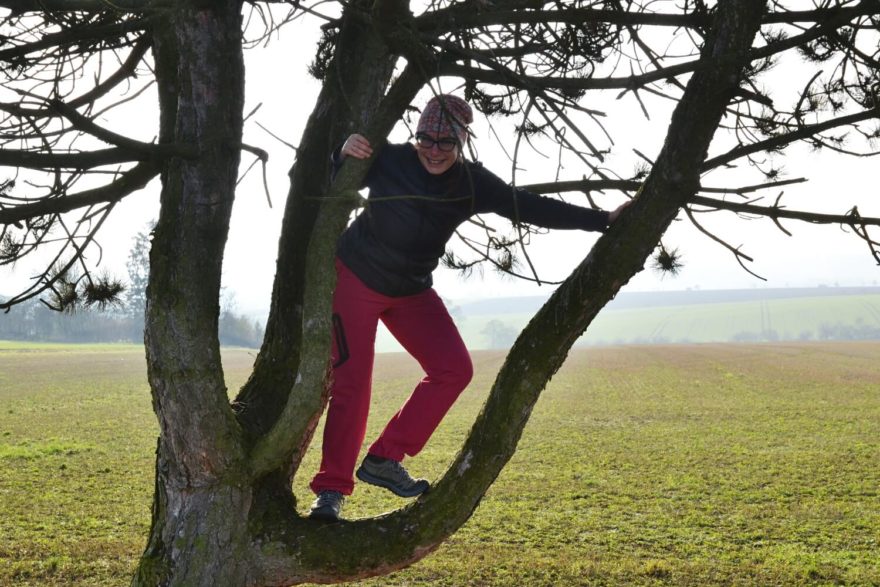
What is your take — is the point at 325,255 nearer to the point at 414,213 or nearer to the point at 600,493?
the point at 414,213

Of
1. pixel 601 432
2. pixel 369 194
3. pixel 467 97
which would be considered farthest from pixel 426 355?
pixel 601 432

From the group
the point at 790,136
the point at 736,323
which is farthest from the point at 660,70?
the point at 736,323

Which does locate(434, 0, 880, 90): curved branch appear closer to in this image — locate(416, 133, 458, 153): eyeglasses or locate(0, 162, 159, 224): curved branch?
locate(416, 133, 458, 153): eyeglasses

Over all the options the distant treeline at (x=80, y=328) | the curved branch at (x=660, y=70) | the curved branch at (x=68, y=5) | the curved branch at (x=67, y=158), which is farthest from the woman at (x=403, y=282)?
the distant treeline at (x=80, y=328)

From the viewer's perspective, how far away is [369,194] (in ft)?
10.8

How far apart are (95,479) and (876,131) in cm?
1343

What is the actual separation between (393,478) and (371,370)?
0.48 meters

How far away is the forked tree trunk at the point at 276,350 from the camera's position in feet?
9.60

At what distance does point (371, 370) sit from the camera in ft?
11.1

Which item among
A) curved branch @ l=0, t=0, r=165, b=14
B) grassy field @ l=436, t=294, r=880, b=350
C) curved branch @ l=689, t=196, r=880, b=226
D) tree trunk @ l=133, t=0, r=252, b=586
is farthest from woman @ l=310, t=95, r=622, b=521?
grassy field @ l=436, t=294, r=880, b=350

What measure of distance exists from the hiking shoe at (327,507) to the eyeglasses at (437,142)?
1496mm

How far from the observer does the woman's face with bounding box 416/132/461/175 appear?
3.11 m

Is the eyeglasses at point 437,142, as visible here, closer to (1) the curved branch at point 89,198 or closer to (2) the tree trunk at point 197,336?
(2) the tree trunk at point 197,336

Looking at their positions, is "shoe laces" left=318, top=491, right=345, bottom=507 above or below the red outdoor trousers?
below
